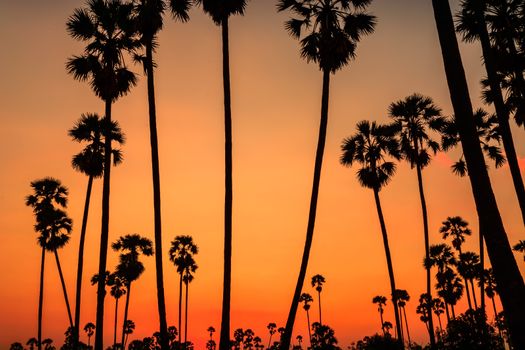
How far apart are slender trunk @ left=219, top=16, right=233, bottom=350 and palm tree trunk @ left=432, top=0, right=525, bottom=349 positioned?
937 cm

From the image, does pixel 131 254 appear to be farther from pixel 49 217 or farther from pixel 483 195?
pixel 483 195

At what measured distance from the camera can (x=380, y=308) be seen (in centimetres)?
12106

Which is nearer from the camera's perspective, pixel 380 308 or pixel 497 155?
pixel 497 155

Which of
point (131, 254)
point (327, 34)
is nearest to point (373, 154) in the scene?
point (327, 34)

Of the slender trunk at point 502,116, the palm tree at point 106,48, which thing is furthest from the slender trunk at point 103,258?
the slender trunk at point 502,116

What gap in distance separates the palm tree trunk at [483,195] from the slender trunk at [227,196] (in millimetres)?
9367

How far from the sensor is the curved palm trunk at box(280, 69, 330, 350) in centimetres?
1711

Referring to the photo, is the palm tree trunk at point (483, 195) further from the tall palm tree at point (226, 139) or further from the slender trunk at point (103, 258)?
the slender trunk at point (103, 258)

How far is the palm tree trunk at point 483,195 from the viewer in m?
7.50

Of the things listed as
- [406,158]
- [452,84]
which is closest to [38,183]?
[406,158]

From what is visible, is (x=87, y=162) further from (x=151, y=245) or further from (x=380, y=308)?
(x=380, y=308)

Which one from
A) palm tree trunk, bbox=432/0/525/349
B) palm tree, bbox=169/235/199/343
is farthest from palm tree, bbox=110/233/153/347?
palm tree trunk, bbox=432/0/525/349

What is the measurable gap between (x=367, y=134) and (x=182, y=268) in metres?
34.3

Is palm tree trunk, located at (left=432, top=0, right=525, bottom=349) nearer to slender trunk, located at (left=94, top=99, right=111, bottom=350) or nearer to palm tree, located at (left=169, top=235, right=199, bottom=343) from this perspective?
slender trunk, located at (left=94, top=99, right=111, bottom=350)
